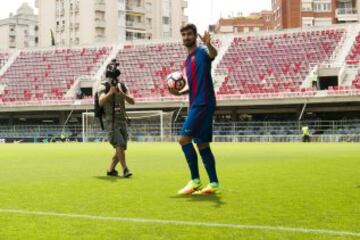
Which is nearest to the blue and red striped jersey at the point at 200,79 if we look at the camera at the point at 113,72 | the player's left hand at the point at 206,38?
the player's left hand at the point at 206,38

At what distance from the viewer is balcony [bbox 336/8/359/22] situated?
261 ft

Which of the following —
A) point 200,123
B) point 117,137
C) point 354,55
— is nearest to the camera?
point 200,123

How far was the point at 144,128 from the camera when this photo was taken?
164ft

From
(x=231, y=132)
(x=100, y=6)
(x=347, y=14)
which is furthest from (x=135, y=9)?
(x=231, y=132)

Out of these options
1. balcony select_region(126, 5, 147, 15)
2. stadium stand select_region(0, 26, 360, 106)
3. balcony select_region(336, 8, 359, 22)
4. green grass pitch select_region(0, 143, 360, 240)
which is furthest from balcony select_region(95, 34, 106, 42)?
green grass pitch select_region(0, 143, 360, 240)

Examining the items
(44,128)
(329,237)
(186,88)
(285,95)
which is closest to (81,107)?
(44,128)

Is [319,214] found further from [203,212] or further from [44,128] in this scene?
[44,128]

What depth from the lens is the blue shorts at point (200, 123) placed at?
8570 mm

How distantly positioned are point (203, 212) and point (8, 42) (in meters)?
129

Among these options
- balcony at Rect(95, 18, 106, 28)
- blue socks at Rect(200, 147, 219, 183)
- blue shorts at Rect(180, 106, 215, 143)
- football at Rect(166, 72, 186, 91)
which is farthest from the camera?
balcony at Rect(95, 18, 106, 28)

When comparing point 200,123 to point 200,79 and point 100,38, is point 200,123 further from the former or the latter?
point 100,38

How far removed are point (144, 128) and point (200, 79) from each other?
41652 millimetres

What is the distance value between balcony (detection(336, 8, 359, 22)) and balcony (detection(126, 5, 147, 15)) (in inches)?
1160

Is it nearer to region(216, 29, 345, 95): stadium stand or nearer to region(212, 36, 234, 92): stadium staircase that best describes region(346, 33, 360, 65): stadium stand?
region(216, 29, 345, 95): stadium stand
